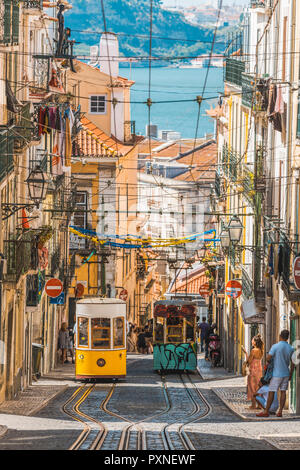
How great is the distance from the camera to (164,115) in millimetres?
155125

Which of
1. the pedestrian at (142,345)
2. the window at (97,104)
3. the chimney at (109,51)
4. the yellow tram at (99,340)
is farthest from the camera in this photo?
the window at (97,104)

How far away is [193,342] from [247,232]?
376 cm

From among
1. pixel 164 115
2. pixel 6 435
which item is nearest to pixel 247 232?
pixel 6 435

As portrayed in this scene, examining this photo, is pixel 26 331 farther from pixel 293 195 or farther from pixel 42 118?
pixel 293 195

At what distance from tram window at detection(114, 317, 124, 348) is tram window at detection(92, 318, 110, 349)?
0.66ft

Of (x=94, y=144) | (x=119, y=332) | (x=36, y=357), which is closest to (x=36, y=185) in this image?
(x=119, y=332)

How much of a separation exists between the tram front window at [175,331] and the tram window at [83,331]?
456 cm

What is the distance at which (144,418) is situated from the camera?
18.0 meters

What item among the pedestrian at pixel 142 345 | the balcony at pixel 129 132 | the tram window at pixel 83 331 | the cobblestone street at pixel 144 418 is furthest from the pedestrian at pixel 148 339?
the tram window at pixel 83 331

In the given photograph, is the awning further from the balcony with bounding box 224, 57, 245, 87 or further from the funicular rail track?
the balcony with bounding box 224, 57, 245, 87

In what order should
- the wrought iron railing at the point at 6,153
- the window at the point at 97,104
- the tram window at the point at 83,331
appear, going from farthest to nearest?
the window at the point at 97,104 < the tram window at the point at 83,331 < the wrought iron railing at the point at 6,153

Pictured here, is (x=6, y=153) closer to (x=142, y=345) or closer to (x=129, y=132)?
(x=142, y=345)

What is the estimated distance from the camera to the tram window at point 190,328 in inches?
1191

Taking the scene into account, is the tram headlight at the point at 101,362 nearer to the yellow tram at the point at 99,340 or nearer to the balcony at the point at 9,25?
the yellow tram at the point at 99,340
